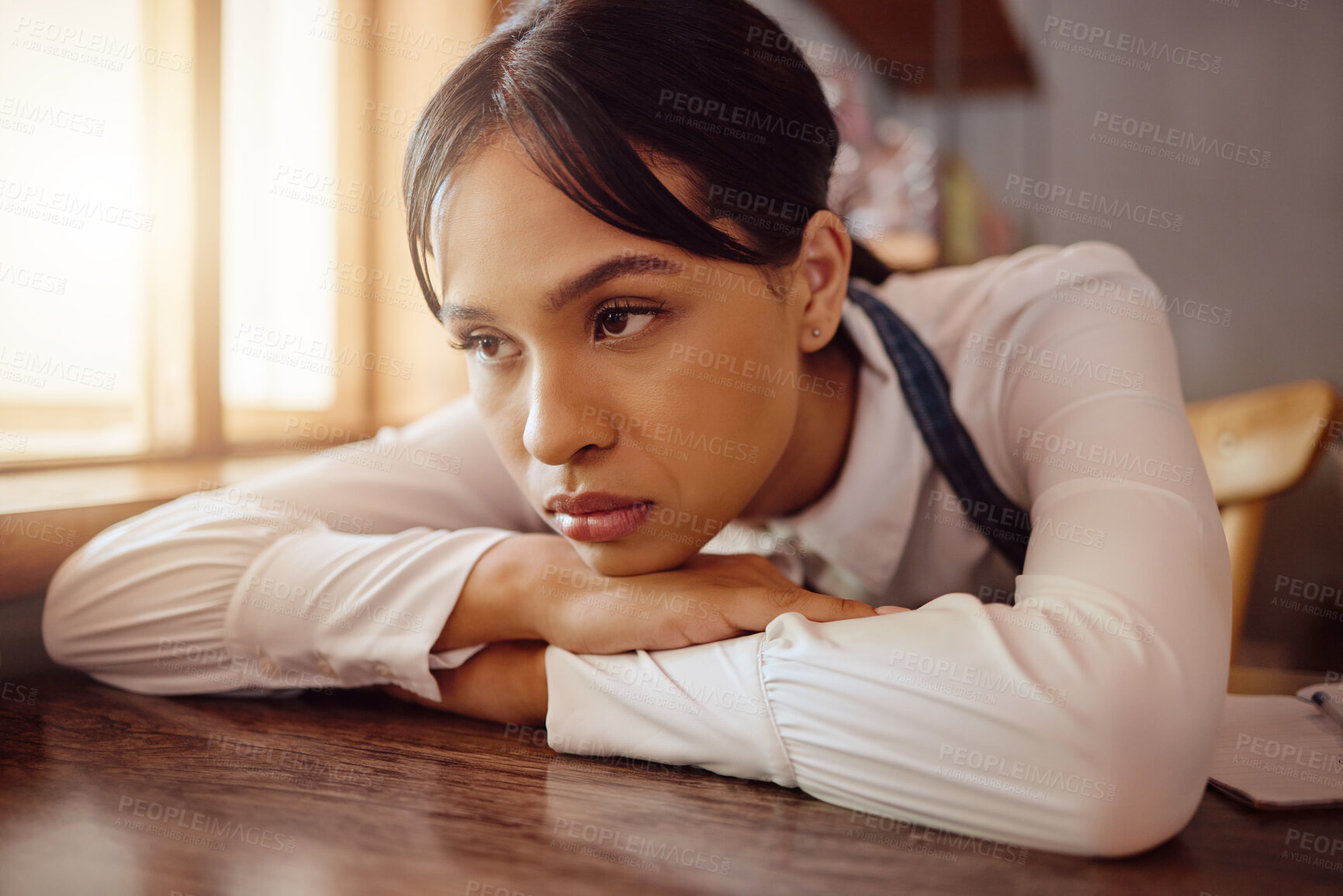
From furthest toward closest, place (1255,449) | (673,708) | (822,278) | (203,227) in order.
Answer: (203,227), (1255,449), (822,278), (673,708)

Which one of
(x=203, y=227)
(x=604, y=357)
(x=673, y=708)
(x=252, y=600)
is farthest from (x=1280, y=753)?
(x=203, y=227)

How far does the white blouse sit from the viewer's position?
541 mm

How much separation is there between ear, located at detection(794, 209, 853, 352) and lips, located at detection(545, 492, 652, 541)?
0.88 ft

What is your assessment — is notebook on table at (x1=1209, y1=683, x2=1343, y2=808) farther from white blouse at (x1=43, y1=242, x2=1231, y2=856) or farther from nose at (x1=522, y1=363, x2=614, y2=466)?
nose at (x1=522, y1=363, x2=614, y2=466)

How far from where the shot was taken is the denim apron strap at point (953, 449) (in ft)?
3.05

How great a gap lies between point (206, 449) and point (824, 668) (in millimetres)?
1416

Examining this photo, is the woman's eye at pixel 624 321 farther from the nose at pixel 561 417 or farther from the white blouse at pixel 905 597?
the white blouse at pixel 905 597

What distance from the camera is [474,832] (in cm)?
53

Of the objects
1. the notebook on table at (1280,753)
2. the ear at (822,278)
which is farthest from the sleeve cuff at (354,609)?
the notebook on table at (1280,753)

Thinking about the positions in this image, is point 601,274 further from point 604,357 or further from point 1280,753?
Result: point 1280,753

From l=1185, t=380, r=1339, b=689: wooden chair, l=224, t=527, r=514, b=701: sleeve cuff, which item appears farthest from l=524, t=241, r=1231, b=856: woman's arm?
l=1185, t=380, r=1339, b=689: wooden chair

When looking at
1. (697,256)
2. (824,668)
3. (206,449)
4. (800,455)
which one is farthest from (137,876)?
(206,449)

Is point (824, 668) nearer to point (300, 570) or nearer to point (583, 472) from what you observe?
point (583, 472)

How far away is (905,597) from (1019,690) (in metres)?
0.52
